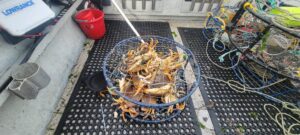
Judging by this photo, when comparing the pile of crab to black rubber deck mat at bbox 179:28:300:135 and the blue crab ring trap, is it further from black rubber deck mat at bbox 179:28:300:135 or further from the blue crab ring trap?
black rubber deck mat at bbox 179:28:300:135

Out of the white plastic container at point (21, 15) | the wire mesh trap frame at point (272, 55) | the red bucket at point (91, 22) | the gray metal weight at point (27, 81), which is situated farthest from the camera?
the red bucket at point (91, 22)

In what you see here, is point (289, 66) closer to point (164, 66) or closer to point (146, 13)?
point (164, 66)

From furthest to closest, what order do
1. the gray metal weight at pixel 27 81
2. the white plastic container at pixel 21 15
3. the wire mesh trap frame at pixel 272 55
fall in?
the wire mesh trap frame at pixel 272 55, the white plastic container at pixel 21 15, the gray metal weight at pixel 27 81

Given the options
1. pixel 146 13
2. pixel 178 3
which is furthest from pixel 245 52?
pixel 146 13

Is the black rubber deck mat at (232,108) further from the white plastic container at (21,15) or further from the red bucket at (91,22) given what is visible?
the white plastic container at (21,15)

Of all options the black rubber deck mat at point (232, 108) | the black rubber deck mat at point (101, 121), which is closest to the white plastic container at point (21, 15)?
the black rubber deck mat at point (101, 121)

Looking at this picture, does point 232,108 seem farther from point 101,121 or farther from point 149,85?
point 101,121
